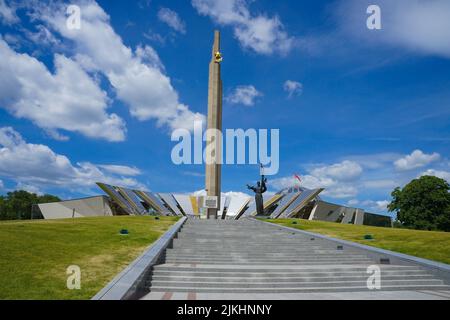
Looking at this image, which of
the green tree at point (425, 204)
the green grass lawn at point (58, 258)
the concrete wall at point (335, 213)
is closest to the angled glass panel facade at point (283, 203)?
the concrete wall at point (335, 213)

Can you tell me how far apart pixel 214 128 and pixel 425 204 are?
2394cm

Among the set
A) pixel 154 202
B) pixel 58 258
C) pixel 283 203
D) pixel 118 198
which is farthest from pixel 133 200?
pixel 58 258

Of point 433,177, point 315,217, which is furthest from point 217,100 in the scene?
point 433,177

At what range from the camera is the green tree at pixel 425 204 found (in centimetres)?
3417

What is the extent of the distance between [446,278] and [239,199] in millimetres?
37793

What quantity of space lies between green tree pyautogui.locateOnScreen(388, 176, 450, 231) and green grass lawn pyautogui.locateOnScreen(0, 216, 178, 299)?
3209 cm

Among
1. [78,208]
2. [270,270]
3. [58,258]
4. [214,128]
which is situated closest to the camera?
[58,258]

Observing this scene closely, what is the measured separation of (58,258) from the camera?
27.2ft

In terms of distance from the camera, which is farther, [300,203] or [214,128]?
[214,128]

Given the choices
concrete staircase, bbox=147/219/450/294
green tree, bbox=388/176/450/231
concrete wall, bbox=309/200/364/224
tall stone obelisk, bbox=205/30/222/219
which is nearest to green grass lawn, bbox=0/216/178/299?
concrete staircase, bbox=147/219/450/294

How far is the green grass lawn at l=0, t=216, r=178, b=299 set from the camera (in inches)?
246

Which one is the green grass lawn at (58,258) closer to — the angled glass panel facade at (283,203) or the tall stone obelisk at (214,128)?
the tall stone obelisk at (214,128)

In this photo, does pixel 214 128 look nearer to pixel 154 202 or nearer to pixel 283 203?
pixel 154 202
